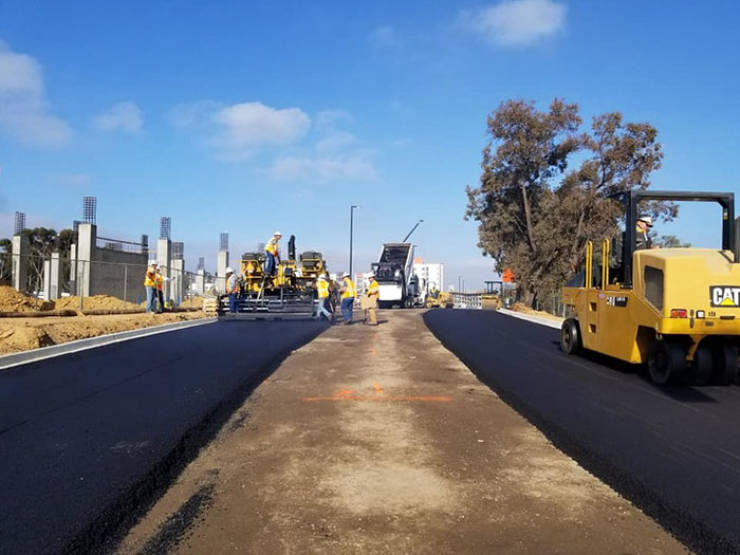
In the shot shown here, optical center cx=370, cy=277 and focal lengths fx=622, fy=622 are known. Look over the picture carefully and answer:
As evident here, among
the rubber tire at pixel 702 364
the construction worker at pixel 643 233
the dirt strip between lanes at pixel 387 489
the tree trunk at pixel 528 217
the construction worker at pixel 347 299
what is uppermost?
the tree trunk at pixel 528 217

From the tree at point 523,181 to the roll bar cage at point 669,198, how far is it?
21734mm

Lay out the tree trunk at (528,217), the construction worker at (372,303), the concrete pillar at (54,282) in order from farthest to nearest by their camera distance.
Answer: the tree trunk at (528,217) < the concrete pillar at (54,282) < the construction worker at (372,303)

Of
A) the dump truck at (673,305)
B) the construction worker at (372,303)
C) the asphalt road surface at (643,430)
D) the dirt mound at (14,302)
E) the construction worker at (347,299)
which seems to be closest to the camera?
the asphalt road surface at (643,430)

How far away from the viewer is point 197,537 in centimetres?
374

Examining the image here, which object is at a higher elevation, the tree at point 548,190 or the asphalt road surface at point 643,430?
the tree at point 548,190

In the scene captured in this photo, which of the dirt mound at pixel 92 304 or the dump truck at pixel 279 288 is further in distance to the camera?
the dirt mound at pixel 92 304

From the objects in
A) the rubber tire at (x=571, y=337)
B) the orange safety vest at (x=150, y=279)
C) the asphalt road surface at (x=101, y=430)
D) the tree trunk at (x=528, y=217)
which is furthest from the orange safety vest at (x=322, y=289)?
the tree trunk at (x=528, y=217)

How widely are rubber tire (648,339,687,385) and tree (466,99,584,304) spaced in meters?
22.9

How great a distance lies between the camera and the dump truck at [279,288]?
20062mm

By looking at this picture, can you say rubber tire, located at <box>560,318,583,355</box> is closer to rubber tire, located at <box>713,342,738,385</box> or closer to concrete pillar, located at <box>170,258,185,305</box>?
rubber tire, located at <box>713,342,738,385</box>

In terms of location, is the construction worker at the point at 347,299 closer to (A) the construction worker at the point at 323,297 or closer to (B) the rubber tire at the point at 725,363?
(A) the construction worker at the point at 323,297

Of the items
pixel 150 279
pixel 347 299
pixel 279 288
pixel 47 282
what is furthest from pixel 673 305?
pixel 47 282

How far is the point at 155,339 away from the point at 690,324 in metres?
10.1

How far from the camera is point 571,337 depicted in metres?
Result: 11.0
